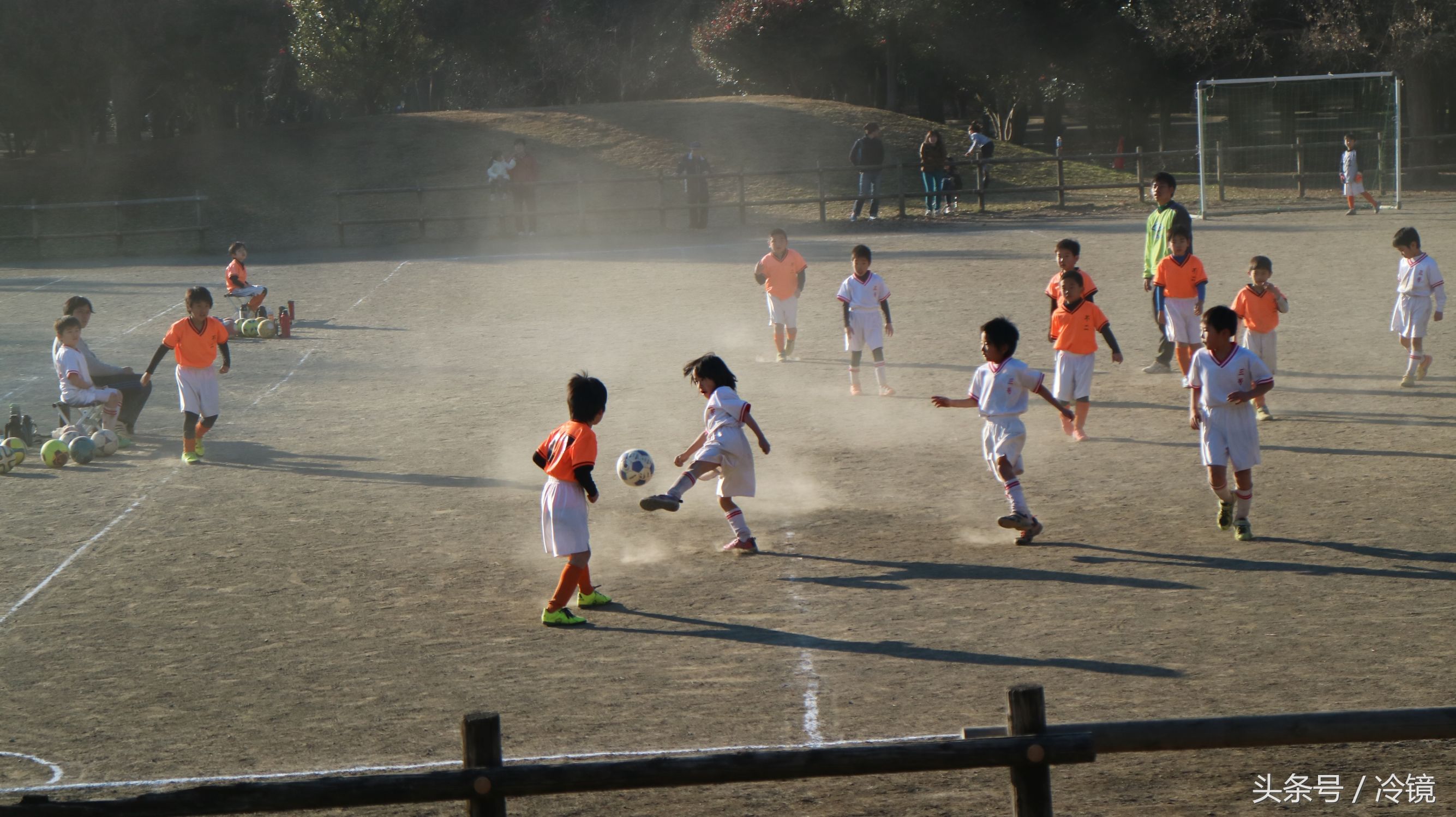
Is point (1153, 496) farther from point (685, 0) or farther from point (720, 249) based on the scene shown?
point (685, 0)

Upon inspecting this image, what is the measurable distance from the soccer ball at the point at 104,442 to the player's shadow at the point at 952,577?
286 inches

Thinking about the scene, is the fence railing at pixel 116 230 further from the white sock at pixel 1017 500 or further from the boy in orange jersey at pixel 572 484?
the white sock at pixel 1017 500

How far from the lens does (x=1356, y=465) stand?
1036cm

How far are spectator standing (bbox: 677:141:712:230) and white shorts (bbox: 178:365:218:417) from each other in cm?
1980

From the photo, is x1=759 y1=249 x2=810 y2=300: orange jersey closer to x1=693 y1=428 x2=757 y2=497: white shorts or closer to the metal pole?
x1=693 y1=428 x2=757 y2=497: white shorts

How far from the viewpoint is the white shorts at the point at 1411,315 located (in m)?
12.6

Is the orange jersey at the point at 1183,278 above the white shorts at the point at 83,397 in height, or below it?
above

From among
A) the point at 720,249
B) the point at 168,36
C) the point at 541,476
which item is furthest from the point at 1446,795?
the point at 168,36

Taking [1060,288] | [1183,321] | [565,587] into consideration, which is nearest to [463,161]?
[1183,321]

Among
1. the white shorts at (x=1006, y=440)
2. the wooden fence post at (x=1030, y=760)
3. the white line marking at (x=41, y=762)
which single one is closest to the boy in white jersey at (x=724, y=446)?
the white shorts at (x=1006, y=440)

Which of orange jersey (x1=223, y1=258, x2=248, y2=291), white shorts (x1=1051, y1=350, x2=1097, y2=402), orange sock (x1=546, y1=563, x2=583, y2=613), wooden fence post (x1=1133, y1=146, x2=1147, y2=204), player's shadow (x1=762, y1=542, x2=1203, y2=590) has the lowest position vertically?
player's shadow (x1=762, y1=542, x2=1203, y2=590)

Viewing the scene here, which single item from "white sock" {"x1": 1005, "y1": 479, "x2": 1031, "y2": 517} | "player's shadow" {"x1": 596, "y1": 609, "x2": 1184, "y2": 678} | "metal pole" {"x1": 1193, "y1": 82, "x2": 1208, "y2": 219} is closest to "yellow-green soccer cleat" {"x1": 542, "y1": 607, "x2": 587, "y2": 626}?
"player's shadow" {"x1": 596, "y1": 609, "x2": 1184, "y2": 678}

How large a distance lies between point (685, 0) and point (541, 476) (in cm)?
4004

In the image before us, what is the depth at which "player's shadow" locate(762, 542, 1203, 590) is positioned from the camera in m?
7.92
